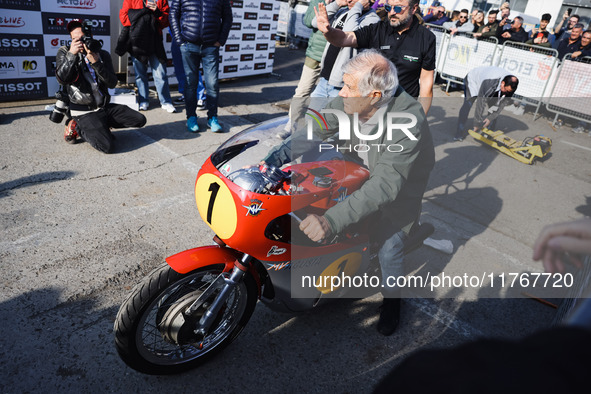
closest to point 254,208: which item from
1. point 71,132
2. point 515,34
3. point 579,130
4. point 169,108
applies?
point 71,132

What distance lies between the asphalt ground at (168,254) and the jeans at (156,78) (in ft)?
1.73

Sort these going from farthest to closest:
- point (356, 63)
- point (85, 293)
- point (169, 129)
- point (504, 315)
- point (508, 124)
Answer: point (508, 124), point (169, 129), point (504, 315), point (85, 293), point (356, 63)

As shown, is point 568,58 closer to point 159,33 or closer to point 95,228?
point 159,33

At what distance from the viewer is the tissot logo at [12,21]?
18.5 ft

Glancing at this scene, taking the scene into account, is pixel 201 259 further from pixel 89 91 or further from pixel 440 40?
pixel 440 40

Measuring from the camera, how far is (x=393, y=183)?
7.20ft

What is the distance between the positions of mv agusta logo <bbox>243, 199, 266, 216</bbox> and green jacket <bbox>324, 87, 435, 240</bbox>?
32 cm

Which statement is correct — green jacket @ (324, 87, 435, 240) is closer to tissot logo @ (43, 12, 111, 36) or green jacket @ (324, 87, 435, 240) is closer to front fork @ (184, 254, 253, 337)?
front fork @ (184, 254, 253, 337)

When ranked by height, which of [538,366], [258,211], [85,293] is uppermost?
[538,366]

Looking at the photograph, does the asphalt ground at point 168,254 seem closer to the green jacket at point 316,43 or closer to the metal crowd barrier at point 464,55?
the green jacket at point 316,43

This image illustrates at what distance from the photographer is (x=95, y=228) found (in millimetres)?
3527

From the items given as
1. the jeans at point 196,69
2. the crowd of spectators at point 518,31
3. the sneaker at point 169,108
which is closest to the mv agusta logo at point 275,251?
the jeans at point 196,69

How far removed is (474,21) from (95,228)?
11104 mm

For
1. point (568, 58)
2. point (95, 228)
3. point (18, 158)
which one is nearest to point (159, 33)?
point (18, 158)
